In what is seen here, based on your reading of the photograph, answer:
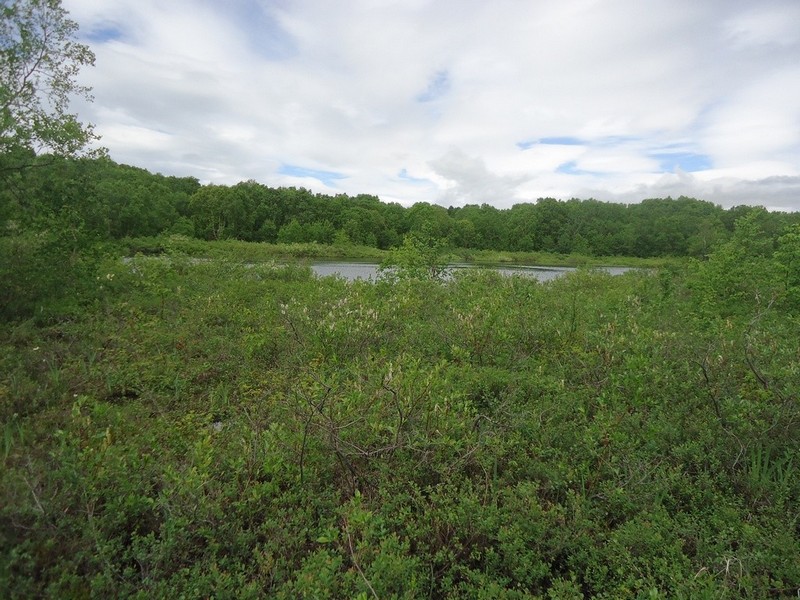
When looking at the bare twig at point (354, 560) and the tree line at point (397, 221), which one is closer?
the bare twig at point (354, 560)

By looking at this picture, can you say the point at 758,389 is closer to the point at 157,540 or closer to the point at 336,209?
the point at 157,540

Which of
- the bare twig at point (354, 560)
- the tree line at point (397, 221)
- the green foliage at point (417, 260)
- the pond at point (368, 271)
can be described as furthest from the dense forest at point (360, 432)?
the tree line at point (397, 221)

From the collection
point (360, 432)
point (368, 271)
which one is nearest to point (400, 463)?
point (360, 432)

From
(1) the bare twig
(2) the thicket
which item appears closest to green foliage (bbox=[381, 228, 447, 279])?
(2) the thicket

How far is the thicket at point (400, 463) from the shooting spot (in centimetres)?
250

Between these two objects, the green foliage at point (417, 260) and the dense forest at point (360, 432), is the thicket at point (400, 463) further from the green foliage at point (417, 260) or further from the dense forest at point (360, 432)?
the green foliage at point (417, 260)

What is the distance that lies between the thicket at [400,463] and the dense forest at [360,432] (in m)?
0.02

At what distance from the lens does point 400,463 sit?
3527 mm

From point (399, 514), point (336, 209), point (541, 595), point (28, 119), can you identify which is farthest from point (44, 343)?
point (336, 209)

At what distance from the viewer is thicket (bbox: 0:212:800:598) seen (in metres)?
2.50

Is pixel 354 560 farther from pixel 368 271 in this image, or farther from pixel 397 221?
pixel 397 221

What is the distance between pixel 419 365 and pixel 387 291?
5204mm

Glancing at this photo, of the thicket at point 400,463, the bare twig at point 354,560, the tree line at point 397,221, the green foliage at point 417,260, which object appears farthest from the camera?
the tree line at point 397,221

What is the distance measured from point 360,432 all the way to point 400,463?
506 millimetres
